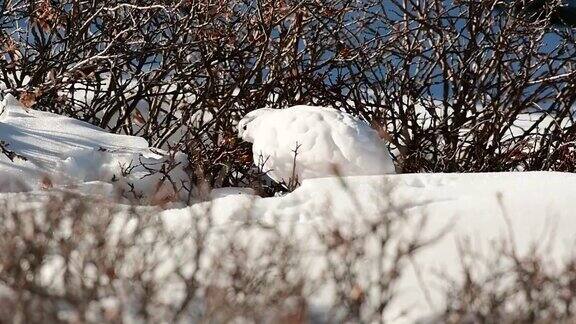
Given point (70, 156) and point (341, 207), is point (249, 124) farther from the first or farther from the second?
point (341, 207)

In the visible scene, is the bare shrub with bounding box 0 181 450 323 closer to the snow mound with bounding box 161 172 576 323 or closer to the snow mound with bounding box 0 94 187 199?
the snow mound with bounding box 161 172 576 323

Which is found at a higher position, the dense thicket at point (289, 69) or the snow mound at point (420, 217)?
the dense thicket at point (289, 69)

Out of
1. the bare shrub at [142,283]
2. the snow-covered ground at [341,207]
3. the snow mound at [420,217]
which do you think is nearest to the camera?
the bare shrub at [142,283]

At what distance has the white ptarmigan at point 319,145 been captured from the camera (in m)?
4.59

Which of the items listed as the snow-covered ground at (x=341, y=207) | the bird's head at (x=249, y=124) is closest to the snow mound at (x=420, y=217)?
the snow-covered ground at (x=341, y=207)

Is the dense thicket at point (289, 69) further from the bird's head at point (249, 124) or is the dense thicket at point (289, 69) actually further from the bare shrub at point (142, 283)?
the bare shrub at point (142, 283)

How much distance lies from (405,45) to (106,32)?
2162 mm

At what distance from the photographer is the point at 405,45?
6.88 meters

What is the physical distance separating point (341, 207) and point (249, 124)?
129 centimetres

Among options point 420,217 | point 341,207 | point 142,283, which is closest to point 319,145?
point 341,207

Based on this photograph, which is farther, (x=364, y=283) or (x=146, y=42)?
(x=146, y=42)

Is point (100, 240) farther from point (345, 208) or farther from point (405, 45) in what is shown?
point (405, 45)

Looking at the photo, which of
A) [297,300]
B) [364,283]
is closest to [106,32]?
[364,283]

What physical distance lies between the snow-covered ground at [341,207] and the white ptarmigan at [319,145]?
0.88 feet
